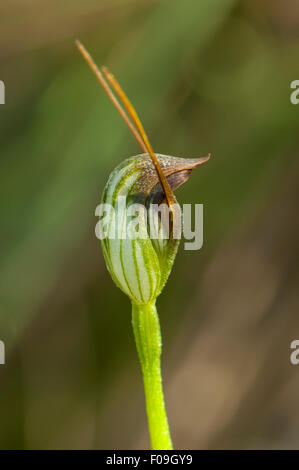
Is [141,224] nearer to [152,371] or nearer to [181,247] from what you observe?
[152,371]

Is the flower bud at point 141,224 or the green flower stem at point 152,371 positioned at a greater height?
the flower bud at point 141,224

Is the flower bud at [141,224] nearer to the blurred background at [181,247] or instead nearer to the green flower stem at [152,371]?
the green flower stem at [152,371]

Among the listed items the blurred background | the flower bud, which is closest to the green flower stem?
the flower bud

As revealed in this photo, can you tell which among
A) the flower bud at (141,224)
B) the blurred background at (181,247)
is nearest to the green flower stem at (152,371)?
the flower bud at (141,224)

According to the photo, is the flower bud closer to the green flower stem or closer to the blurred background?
the green flower stem

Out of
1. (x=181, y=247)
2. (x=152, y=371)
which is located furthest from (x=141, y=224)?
(x=181, y=247)

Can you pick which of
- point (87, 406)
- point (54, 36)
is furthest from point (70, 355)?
point (54, 36)
